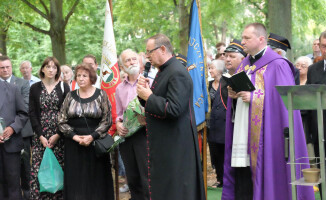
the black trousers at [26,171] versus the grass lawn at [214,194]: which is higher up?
the black trousers at [26,171]

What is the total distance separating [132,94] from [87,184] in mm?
1487

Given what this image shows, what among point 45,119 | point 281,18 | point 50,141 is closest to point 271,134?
point 50,141

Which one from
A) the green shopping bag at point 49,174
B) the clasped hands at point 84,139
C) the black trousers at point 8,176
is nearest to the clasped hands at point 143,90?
the clasped hands at point 84,139

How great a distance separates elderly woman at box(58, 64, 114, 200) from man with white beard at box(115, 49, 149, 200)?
308mm

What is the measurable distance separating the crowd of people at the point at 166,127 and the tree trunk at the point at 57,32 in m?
6.16

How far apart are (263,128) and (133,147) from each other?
6.72 feet

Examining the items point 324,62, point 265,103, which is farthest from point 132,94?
point 324,62

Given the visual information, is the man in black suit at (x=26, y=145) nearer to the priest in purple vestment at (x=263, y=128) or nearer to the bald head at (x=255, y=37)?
the priest in purple vestment at (x=263, y=128)

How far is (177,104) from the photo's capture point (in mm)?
5199

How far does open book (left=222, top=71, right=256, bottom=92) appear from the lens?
552cm

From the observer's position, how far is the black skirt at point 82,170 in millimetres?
7477

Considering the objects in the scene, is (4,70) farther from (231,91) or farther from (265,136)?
(265,136)

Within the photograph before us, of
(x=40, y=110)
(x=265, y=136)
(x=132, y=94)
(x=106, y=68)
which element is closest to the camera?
(x=265, y=136)

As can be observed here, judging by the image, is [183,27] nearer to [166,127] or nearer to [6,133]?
[6,133]
